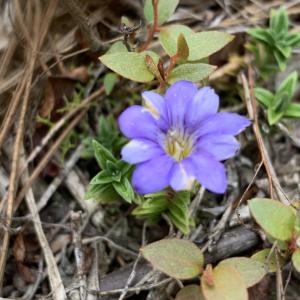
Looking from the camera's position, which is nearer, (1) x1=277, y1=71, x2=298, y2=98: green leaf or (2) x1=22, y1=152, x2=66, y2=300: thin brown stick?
(2) x1=22, y1=152, x2=66, y2=300: thin brown stick

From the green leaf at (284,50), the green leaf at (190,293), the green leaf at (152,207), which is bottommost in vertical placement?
the green leaf at (190,293)

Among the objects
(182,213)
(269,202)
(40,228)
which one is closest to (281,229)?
(269,202)

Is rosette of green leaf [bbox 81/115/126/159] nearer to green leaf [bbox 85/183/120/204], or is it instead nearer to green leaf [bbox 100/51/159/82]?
green leaf [bbox 85/183/120/204]

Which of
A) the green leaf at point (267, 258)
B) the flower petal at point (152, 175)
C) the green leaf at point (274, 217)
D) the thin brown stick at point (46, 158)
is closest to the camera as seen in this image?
the flower petal at point (152, 175)

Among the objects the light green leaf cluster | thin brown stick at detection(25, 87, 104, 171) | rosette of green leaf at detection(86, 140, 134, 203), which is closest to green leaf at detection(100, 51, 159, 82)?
the light green leaf cluster

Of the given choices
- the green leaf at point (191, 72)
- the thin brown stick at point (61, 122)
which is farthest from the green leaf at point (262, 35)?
the thin brown stick at point (61, 122)

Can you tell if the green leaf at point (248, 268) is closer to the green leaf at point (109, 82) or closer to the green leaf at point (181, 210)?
the green leaf at point (181, 210)

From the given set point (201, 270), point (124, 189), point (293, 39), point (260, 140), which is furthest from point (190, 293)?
point (293, 39)
